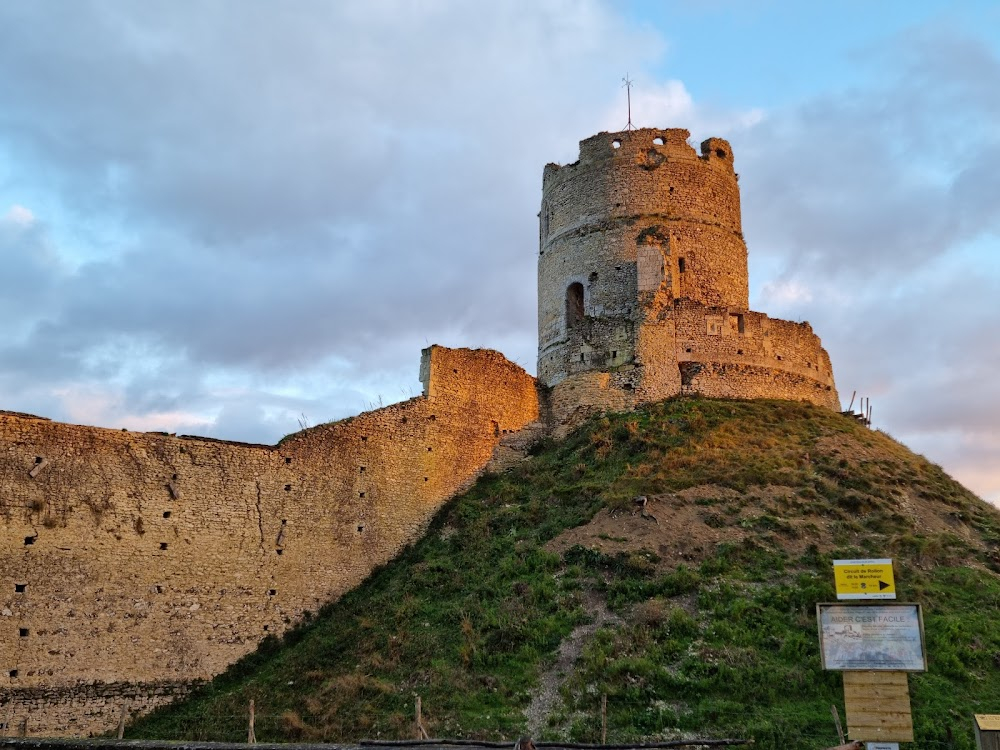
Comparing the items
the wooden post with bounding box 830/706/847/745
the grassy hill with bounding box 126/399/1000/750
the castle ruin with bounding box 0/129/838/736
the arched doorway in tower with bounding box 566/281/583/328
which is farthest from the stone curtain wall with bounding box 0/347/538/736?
the wooden post with bounding box 830/706/847/745

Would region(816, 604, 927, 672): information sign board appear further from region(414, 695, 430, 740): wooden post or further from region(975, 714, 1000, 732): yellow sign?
region(414, 695, 430, 740): wooden post

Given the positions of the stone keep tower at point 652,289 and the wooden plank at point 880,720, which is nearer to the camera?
the wooden plank at point 880,720

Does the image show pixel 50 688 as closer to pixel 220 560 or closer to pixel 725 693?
pixel 220 560

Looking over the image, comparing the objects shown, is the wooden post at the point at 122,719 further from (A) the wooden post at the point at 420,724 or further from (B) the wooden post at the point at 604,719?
(B) the wooden post at the point at 604,719

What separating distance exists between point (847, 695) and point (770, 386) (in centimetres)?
1686

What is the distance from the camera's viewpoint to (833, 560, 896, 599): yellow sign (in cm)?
1124

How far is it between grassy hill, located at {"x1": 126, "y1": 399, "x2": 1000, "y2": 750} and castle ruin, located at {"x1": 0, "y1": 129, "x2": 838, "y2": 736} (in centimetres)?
95

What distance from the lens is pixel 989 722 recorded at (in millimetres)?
9758

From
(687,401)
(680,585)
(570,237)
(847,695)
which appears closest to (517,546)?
(680,585)

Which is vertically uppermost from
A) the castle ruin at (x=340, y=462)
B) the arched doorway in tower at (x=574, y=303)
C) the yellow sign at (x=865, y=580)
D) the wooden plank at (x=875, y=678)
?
the arched doorway in tower at (x=574, y=303)

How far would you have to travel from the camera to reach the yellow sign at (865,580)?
11242 mm

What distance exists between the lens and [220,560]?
18422 mm

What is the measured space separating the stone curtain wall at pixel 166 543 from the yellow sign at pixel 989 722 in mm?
13315

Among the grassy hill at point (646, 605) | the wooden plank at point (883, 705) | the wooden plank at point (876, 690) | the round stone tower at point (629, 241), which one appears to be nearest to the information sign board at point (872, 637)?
the wooden plank at point (876, 690)
